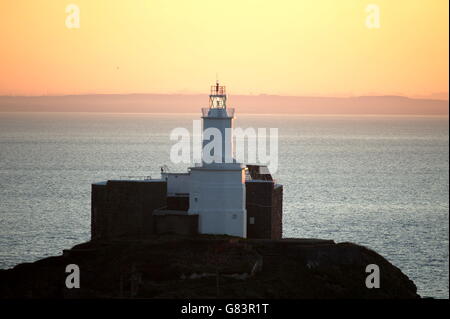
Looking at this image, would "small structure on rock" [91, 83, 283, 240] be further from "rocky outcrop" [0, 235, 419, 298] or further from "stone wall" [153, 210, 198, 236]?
"rocky outcrop" [0, 235, 419, 298]

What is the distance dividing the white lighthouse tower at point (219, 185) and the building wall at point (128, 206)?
194 centimetres

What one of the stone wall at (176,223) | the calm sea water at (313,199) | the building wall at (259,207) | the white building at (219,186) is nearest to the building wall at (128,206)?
the stone wall at (176,223)

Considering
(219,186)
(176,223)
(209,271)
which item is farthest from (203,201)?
(209,271)

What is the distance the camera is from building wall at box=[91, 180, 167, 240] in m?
48.7

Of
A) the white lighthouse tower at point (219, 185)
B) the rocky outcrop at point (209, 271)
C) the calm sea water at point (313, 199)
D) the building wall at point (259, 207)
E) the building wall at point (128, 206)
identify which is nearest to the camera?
the rocky outcrop at point (209, 271)

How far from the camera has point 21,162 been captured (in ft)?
454

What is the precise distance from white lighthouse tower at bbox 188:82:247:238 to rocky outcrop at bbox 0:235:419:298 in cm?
144

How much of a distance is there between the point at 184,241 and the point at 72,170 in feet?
279

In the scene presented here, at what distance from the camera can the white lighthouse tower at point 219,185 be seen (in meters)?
47.8

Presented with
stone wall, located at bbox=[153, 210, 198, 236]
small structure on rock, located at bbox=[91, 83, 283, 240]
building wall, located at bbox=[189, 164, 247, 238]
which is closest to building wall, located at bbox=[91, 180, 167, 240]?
small structure on rock, located at bbox=[91, 83, 283, 240]

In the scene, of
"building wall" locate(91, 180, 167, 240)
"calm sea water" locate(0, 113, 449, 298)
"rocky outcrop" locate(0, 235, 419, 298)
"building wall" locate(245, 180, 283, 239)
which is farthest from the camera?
"calm sea water" locate(0, 113, 449, 298)

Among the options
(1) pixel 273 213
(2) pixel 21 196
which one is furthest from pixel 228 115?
(2) pixel 21 196

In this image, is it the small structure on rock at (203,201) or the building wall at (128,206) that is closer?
the small structure on rock at (203,201)

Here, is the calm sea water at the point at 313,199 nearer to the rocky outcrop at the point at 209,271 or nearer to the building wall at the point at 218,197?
the rocky outcrop at the point at 209,271
